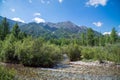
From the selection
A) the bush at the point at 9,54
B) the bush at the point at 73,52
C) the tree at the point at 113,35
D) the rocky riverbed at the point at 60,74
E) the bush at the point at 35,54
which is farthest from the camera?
the tree at the point at 113,35

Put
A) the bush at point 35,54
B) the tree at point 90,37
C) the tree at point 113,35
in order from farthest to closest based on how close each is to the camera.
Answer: the tree at point 90,37 < the tree at point 113,35 < the bush at point 35,54

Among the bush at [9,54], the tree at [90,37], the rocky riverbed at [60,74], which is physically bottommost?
the rocky riverbed at [60,74]

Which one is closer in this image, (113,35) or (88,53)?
(88,53)

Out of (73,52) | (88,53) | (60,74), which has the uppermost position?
(73,52)

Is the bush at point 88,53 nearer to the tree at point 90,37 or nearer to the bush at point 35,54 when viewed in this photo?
the bush at point 35,54

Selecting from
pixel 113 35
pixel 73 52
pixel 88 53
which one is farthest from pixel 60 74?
pixel 113 35

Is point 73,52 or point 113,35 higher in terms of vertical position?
point 113,35

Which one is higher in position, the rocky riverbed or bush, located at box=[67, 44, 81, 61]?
bush, located at box=[67, 44, 81, 61]

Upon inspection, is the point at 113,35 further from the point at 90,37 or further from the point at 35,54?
the point at 35,54

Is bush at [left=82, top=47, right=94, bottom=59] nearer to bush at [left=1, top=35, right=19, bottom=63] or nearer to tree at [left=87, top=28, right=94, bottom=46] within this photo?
bush at [left=1, top=35, right=19, bottom=63]

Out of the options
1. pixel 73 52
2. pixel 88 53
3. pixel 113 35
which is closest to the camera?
pixel 73 52

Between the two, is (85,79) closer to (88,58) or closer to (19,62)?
(19,62)

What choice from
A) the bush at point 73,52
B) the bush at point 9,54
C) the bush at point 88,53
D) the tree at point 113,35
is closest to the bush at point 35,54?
the bush at point 9,54

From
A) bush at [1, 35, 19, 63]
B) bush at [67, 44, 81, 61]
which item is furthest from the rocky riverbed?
bush at [67, 44, 81, 61]
